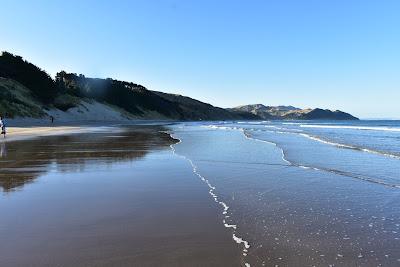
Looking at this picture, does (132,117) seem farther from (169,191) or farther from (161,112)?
(169,191)

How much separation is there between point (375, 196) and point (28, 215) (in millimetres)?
6923

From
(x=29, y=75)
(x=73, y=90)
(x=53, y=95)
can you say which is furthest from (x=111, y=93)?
(x=53, y=95)

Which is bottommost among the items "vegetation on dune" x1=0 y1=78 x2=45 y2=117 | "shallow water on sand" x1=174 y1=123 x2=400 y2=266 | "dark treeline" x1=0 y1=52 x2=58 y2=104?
"shallow water on sand" x1=174 y1=123 x2=400 y2=266

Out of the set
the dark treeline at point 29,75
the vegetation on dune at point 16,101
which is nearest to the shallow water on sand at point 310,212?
the vegetation on dune at point 16,101

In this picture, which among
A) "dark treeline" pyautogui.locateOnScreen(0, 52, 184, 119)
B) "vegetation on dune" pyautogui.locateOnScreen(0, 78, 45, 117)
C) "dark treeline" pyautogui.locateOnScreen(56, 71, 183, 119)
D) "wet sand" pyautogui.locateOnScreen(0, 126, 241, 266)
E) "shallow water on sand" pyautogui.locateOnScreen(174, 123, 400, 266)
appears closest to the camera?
"wet sand" pyautogui.locateOnScreen(0, 126, 241, 266)

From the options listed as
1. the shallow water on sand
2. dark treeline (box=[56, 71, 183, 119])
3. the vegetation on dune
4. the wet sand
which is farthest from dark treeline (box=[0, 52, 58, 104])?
the shallow water on sand

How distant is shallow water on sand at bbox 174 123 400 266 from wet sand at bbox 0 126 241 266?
0.48 meters

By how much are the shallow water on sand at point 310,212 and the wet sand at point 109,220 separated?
477mm

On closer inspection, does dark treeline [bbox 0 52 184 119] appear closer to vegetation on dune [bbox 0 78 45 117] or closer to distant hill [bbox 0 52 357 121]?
distant hill [bbox 0 52 357 121]

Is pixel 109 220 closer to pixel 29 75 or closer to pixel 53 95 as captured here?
pixel 53 95

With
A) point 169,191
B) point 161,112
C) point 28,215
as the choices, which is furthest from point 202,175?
point 161,112

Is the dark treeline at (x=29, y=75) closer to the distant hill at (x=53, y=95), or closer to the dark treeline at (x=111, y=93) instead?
the distant hill at (x=53, y=95)

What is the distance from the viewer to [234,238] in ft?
19.0

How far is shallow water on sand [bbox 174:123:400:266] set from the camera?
520 centimetres
